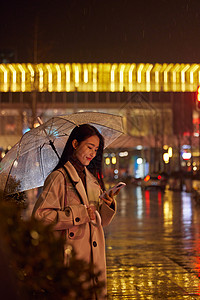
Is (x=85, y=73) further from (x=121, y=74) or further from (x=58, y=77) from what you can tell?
(x=121, y=74)

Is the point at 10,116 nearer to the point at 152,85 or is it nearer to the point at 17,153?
the point at 152,85

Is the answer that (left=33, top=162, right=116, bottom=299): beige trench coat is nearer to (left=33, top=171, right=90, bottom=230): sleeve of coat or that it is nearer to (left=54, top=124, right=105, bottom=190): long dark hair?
(left=33, top=171, right=90, bottom=230): sleeve of coat

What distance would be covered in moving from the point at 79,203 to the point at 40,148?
4.50 feet

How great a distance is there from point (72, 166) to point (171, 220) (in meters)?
14.3

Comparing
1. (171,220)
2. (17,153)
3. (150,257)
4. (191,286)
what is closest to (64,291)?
(17,153)

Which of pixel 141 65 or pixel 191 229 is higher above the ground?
pixel 141 65

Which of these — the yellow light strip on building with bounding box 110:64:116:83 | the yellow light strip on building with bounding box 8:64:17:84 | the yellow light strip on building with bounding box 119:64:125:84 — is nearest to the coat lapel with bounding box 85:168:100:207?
the yellow light strip on building with bounding box 8:64:17:84

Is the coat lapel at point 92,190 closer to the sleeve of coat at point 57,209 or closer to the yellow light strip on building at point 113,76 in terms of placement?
the sleeve of coat at point 57,209

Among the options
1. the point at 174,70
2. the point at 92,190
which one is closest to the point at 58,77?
the point at 174,70

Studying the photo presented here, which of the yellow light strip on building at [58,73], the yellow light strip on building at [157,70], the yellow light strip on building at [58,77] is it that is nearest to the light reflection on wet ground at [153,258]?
the yellow light strip on building at [58,77]

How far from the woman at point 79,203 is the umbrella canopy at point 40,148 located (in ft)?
2.27

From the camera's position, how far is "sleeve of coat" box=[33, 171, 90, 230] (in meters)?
4.29

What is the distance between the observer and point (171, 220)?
18.5 m

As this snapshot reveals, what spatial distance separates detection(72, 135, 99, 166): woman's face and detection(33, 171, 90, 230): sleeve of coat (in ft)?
0.94
